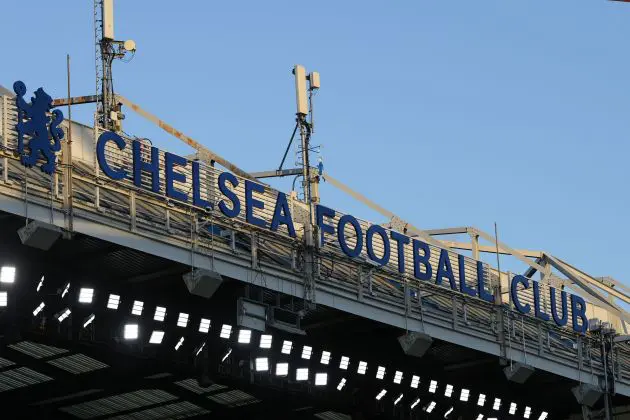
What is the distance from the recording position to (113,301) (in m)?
40.1

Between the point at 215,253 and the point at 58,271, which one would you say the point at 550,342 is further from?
the point at 58,271

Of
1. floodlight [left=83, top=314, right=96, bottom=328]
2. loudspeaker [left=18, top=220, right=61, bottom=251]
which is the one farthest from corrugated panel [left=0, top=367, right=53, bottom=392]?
loudspeaker [left=18, top=220, right=61, bottom=251]

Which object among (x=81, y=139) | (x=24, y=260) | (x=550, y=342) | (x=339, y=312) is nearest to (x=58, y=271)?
(x=24, y=260)

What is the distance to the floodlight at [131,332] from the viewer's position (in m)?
40.1

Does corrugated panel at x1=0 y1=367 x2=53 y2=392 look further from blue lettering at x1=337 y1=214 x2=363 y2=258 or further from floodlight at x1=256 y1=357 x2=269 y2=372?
blue lettering at x1=337 y1=214 x2=363 y2=258

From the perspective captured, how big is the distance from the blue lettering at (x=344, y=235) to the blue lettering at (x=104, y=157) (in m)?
8.42

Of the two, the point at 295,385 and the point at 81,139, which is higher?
the point at 81,139

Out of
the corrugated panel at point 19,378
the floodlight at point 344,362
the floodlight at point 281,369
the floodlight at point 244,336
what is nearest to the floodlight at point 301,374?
the floodlight at point 281,369

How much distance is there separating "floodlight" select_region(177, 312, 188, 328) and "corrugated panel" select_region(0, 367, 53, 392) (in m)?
5.76

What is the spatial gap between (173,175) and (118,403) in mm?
11654

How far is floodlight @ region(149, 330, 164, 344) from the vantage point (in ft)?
134

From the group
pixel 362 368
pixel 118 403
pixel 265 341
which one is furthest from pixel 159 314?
pixel 362 368

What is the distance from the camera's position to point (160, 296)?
136 feet

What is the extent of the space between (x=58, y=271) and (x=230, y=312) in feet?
18.8
